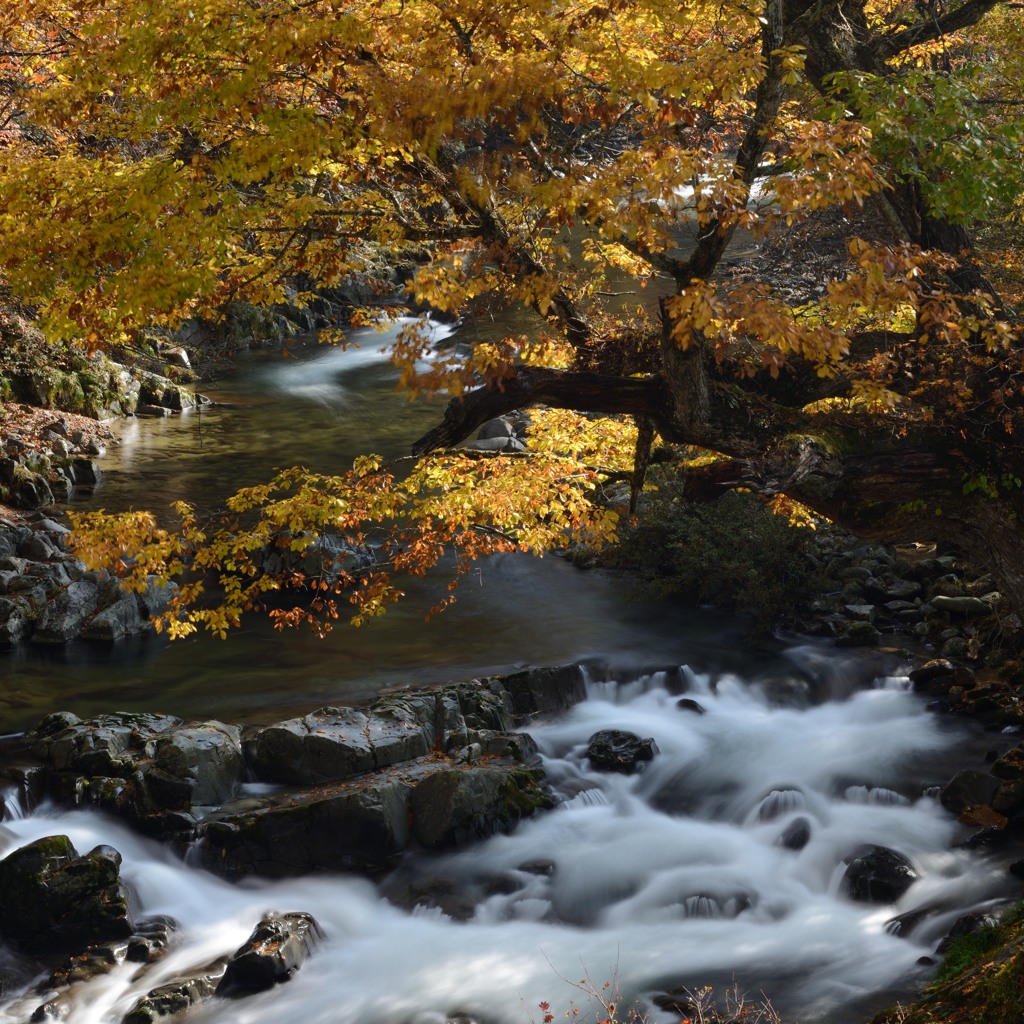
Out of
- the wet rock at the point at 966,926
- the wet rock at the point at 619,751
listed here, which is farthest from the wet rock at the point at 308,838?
the wet rock at the point at 966,926

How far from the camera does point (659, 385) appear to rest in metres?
7.62

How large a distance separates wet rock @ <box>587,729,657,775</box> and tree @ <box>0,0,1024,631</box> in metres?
3.15

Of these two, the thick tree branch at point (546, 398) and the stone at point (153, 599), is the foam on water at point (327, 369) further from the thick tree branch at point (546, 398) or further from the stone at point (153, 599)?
the thick tree branch at point (546, 398)

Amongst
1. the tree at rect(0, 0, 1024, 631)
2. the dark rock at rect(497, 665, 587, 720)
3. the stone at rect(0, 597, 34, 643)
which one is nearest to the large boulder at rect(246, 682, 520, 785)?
the dark rock at rect(497, 665, 587, 720)

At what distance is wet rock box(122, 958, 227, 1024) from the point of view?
7.05 metres

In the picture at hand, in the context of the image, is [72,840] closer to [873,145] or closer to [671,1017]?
[671,1017]

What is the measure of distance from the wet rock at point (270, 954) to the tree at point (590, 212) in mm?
2865

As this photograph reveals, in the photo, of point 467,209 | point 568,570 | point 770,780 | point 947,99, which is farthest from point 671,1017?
point 568,570

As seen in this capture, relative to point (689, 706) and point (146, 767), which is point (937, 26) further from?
point (146, 767)

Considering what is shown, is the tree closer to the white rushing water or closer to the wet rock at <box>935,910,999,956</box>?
the wet rock at <box>935,910,999,956</box>

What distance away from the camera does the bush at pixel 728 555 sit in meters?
13.7

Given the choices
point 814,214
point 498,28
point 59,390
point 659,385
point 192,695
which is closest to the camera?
point 498,28

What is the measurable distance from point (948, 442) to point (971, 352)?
65cm

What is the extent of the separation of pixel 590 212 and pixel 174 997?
6.01m
